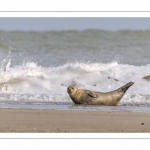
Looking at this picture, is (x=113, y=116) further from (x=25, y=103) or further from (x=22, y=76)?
(x=22, y=76)

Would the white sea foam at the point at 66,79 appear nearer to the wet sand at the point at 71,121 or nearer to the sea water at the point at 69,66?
the sea water at the point at 69,66

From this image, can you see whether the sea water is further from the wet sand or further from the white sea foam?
the wet sand

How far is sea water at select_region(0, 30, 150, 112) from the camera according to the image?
9.96 m

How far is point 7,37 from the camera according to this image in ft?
52.6

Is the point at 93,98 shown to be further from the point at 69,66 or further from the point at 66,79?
the point at 69,66

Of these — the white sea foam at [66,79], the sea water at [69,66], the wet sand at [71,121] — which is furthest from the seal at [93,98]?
the wet sand at [71,121]

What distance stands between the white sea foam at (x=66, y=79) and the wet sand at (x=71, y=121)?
2428mm

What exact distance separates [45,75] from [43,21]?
4.00 m

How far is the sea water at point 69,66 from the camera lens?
9961 mm

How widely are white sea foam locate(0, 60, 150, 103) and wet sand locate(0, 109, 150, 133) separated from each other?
7.97 ft

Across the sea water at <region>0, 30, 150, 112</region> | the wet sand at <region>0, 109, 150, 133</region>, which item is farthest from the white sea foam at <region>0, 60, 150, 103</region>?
the wet sand at <region>0, 109, 150, 133</region>

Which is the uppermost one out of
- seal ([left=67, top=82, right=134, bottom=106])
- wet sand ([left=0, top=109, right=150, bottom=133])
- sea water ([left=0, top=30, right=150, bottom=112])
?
wet sand ([left=0, top=109, right=150, bottom=133])

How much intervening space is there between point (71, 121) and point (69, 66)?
21.3ft

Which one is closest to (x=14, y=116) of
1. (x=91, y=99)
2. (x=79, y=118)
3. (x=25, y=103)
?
(x=79, y=118)
